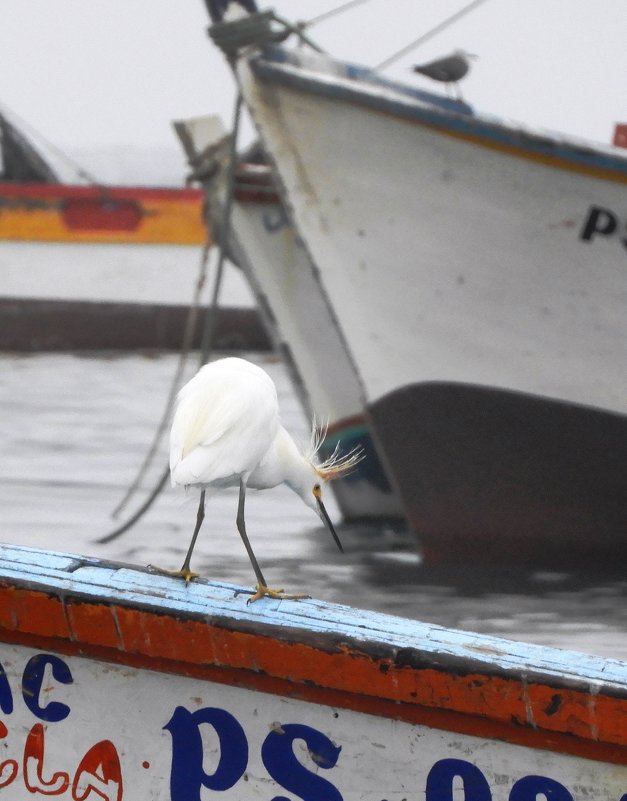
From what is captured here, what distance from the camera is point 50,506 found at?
8.62 meters

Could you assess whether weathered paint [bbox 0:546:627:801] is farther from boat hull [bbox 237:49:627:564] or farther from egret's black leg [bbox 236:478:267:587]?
boat hull [bbox 237:49:627:564]

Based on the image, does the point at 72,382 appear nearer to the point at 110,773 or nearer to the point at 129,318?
the point at 129,318

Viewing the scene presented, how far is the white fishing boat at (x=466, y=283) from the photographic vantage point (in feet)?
20.1

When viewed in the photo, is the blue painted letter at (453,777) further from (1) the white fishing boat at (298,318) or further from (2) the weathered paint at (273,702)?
(1) the white fishing boat at (298,318)

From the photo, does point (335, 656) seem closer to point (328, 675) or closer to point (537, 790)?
point (328, 675)

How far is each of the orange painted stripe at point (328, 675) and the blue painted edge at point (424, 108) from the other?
12.1 feet

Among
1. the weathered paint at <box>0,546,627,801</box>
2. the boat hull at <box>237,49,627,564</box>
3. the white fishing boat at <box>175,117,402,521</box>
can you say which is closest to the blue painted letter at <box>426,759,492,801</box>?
the weathered paint at <box>0,546,627,801</box>

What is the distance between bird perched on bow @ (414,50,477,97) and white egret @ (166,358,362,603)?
10.2 feet

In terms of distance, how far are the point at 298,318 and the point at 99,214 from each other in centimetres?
927

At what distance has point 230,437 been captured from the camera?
290 cm

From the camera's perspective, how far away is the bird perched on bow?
588 cm

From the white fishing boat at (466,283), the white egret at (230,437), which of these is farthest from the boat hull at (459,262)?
the white egret at (230,437)

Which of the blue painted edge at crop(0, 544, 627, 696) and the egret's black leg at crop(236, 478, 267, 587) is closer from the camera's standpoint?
the blue painted edge at crop(0, 544, 627, 696)

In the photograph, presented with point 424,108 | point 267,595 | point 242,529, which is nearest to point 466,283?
point 424,108
